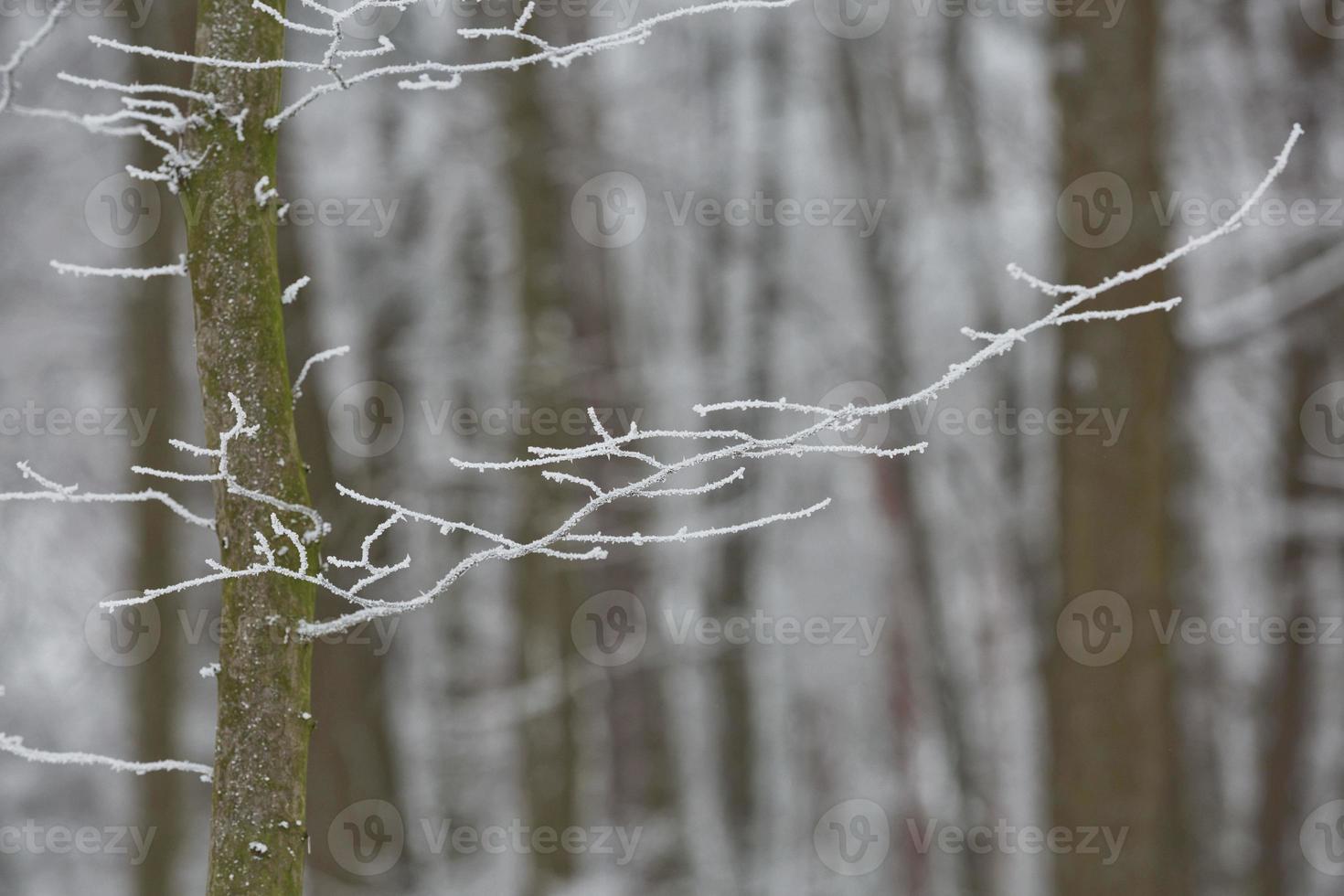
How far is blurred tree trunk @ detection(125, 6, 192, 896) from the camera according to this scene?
7195mm

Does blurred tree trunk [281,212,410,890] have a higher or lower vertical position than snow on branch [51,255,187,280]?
lower

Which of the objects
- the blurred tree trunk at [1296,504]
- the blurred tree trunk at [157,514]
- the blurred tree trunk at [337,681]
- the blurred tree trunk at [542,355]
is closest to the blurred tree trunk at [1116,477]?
the blurred tree trunk at [542,355]

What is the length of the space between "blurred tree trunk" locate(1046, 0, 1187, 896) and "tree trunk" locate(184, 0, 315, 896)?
11.7 ft

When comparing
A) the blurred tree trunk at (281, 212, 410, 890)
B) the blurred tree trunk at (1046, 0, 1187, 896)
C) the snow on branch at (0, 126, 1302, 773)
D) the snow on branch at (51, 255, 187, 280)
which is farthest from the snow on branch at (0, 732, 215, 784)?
the blurred tree trunk at (281, 212, 410, 890)

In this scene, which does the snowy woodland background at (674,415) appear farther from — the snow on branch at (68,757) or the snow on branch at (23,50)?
the snow on branch at (23,50)

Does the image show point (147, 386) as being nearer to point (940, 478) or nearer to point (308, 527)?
point (308, 527)

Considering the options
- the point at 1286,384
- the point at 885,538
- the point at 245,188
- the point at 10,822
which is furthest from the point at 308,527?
the point at 10,822

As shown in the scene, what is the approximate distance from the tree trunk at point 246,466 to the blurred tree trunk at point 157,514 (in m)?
4.78

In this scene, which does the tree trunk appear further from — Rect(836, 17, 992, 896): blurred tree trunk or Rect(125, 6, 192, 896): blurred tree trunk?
Rect(836, 17, 992, 896): blurred tree trunk

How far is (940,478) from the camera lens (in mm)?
10828

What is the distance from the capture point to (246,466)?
256 cm

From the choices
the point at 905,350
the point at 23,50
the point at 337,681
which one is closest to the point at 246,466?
the point at 23,50

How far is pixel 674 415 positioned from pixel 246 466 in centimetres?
830

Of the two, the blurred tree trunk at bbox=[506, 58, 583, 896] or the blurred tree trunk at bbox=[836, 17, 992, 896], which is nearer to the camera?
the blurred tree trunk at bbox=[506, 58, 583, 896]
